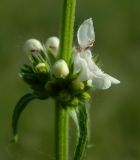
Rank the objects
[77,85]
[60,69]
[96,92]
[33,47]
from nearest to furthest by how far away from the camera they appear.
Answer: [60,69], [77,85], [33,47], [96,92]

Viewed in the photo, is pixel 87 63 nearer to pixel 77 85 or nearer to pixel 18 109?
pixel 77 85

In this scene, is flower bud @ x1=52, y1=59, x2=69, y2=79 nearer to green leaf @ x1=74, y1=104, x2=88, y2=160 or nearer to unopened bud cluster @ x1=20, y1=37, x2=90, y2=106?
unopened bud cluster @ x1=20, y1=37, x2=90, y2=106

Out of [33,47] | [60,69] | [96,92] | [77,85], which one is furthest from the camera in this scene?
[96,92]

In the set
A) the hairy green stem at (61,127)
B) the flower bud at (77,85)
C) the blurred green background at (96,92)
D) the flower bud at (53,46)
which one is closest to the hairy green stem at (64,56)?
the hairy green stem at (61,127)

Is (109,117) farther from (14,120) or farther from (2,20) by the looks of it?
(14,120)

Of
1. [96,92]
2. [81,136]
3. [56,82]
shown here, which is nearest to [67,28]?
[56,82]

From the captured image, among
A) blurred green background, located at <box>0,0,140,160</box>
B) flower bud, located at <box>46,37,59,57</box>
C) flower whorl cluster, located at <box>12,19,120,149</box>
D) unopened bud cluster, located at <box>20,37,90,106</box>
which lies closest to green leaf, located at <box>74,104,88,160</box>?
flower whorl cluster, located at <box>12,19,120,149</box>

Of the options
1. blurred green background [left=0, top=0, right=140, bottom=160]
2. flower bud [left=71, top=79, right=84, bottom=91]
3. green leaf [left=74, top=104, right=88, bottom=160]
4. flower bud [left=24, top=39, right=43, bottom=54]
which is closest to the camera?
green leaf [left=74, top=104, right=88, bottom=160]
